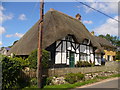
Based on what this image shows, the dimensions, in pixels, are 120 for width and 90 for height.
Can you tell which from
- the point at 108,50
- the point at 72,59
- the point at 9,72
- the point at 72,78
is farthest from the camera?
the point at 108,50

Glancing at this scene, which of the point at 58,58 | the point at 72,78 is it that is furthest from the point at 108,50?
the point at 72,78

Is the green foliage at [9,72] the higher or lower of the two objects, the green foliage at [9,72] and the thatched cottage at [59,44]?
the lower

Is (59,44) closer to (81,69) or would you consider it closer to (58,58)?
(58,58)

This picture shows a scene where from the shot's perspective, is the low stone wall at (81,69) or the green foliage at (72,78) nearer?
the green foliage at (72,78)

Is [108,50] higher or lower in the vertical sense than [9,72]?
higher

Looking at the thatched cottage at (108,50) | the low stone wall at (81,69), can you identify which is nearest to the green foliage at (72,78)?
the low stone wall at (81,69)

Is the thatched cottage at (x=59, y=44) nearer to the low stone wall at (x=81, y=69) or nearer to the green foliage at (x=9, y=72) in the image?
the low stone wall at (x=81, y=69)

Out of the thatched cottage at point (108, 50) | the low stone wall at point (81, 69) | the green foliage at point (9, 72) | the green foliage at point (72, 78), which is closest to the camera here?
the green foliage at point (9, 72)

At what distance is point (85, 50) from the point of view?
81.2ft

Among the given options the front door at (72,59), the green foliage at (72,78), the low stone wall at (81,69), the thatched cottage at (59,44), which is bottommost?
the green foliage at (72,78)

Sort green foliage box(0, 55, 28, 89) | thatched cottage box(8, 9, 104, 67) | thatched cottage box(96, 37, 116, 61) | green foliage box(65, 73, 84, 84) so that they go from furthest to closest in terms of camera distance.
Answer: thatched cottage box(96, 37, 116, 61) → thatched cottage box(8, 9, 104, 67) → green foliage box(65, 73, 84, 84) → green foliage box(0, 55, 28, 89)

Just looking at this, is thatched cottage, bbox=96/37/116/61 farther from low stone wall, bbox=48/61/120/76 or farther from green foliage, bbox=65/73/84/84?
green foliage, bbox=65/73/84/84

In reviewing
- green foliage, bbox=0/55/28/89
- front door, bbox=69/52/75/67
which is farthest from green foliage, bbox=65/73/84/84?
front door, bbox=69/52/75/67

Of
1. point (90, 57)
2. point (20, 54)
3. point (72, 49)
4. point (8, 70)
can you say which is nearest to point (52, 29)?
point (72, 49)
